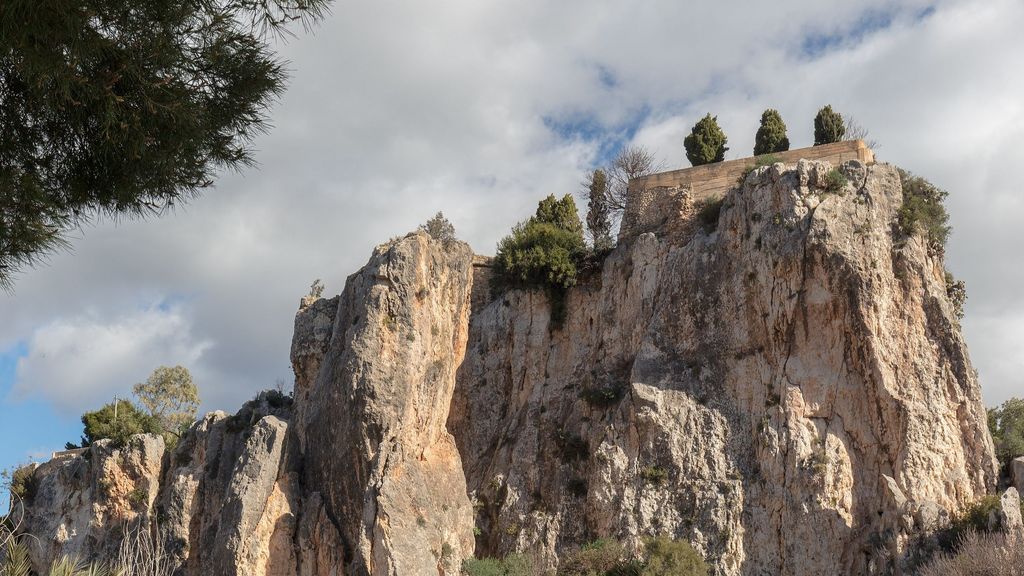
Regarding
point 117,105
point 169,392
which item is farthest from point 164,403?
point 117,105

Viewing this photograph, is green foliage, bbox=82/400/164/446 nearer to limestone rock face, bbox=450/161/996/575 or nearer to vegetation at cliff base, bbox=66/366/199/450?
vegetation at cliff base, bbox=66/366/199/450

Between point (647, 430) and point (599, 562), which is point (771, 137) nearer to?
point (647, 430)

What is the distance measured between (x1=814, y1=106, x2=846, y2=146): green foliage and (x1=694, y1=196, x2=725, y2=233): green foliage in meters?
4.40

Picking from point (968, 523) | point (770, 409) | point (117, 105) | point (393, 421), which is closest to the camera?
point (117, 105)

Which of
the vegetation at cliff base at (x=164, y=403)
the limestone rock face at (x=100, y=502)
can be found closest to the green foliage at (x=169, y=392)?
the vegetation at cliff base at (x=164, y=403)

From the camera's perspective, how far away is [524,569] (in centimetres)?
2280

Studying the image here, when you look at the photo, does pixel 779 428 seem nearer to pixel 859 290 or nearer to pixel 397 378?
pixel 859 290

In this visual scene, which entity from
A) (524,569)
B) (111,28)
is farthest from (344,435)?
(111,28)

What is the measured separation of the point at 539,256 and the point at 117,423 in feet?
51.1

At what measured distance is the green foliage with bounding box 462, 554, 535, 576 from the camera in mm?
22130

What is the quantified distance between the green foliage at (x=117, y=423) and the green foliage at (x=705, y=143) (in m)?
18.7

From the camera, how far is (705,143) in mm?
31078

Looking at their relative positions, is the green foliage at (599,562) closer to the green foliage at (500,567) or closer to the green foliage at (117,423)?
the green foliage at (500,567)

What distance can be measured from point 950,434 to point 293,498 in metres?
14.7
